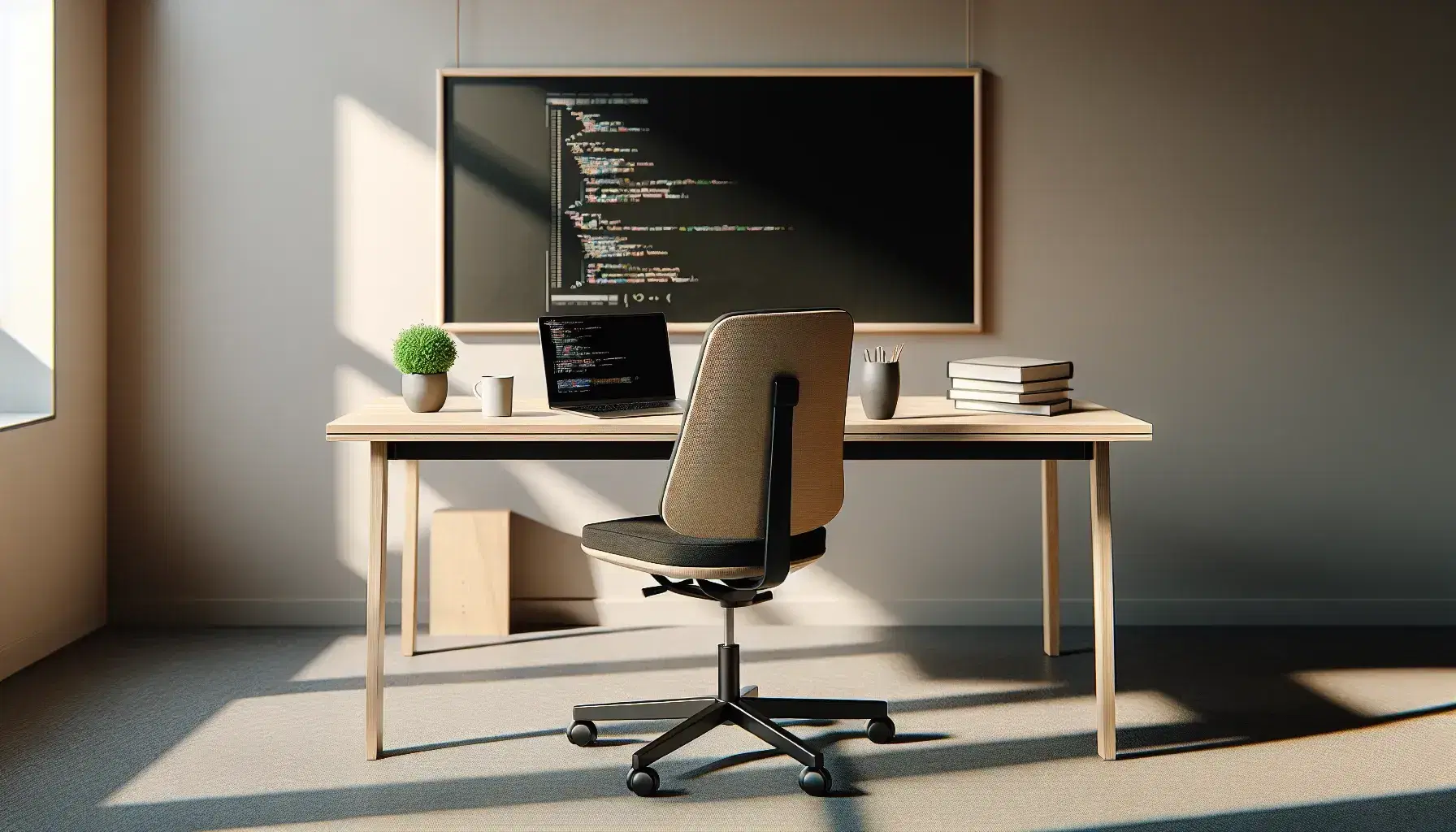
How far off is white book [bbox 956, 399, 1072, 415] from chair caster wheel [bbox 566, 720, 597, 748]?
115 cm

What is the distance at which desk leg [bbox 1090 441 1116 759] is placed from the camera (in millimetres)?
2738

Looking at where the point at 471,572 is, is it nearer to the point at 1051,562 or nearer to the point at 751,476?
the point at 751,476

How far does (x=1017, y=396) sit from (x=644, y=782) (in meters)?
1.19

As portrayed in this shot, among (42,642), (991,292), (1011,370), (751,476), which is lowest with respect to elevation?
(42,642)

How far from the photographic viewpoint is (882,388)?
9.16 ft

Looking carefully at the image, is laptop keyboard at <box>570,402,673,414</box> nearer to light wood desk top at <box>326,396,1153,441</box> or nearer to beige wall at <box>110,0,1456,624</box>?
light wood desk top at <box>326,396,1153,441</box>

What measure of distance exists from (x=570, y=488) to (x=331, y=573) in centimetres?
83

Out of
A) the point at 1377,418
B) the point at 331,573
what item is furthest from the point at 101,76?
the point at 1377,418

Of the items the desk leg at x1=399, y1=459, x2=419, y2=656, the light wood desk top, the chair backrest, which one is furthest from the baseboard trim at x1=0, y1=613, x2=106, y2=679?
the chair backrest

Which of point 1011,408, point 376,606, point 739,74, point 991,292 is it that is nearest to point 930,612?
point 991,292

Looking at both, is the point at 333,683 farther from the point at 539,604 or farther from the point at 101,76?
the point at 101,76

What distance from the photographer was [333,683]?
3.32 meters

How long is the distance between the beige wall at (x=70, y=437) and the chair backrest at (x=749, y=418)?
2095 mm

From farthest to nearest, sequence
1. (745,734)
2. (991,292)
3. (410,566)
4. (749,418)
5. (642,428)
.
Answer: (991,292) < (410,566) < (745,734) < (642,428) < (749,418)
